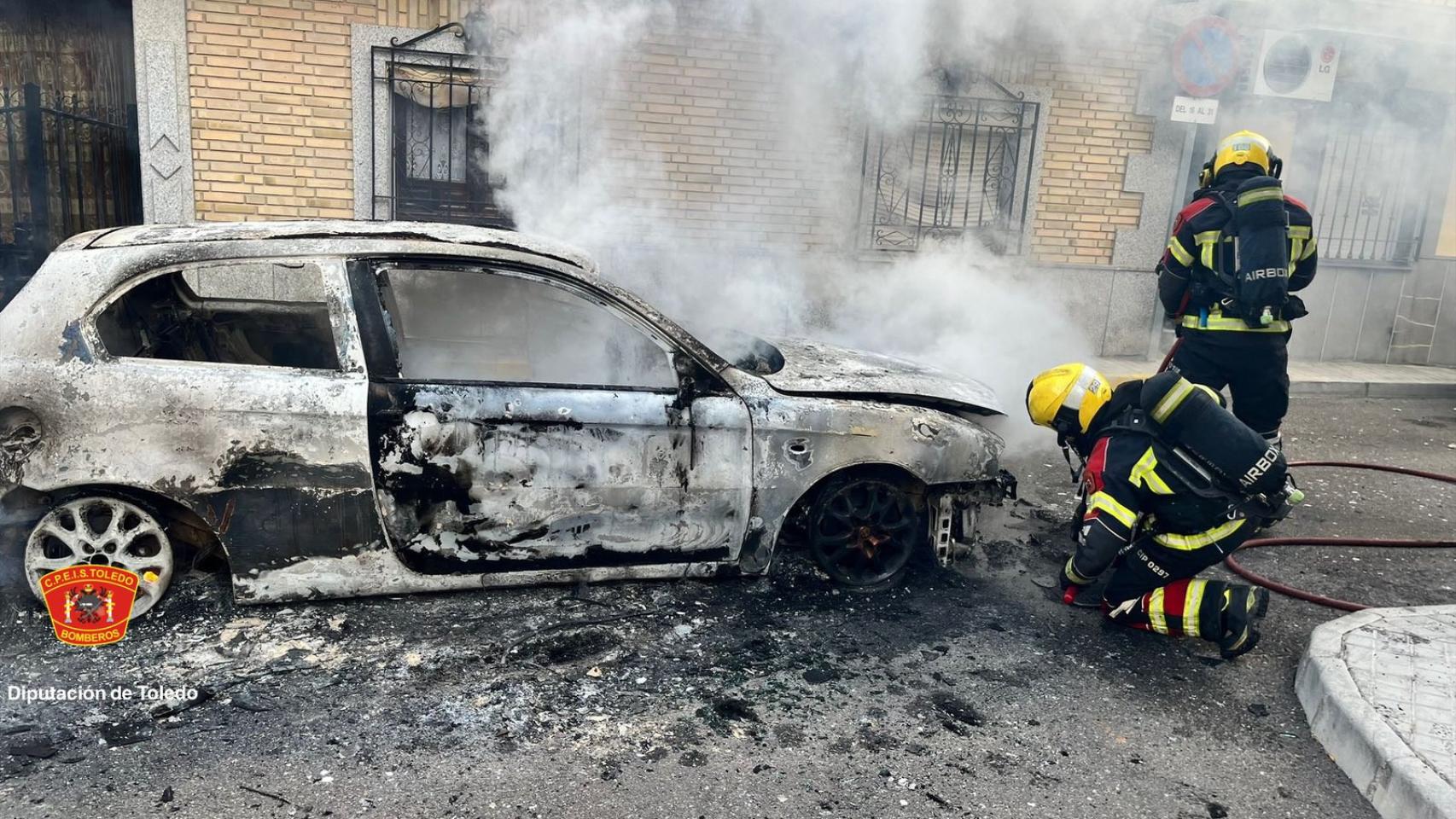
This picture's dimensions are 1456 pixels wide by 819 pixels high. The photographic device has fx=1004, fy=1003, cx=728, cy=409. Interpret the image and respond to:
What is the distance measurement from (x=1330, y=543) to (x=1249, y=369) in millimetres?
1019

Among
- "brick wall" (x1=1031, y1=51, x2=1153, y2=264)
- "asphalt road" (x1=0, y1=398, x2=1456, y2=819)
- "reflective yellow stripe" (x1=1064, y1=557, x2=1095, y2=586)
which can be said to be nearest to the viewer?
"asphalt road" (x1=0, y1=398, x2=1456, y2=819)

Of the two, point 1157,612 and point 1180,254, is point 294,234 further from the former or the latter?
point 1180,254

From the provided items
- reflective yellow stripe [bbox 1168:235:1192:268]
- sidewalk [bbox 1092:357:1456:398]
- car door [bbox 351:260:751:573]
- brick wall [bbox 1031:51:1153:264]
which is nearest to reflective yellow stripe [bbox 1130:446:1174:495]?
car door [bbox 351:260:751:573]

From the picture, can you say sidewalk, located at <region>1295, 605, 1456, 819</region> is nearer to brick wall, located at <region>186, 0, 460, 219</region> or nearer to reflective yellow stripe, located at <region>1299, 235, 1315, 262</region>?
reflective yellow stripe, located at <region>1299, 235, 1315, 262</region>

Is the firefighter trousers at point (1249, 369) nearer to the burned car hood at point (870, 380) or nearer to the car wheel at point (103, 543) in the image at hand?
the burned car hood at point (870, 380)

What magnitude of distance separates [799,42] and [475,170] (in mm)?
2949

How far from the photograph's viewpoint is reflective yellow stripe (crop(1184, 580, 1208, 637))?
400cm

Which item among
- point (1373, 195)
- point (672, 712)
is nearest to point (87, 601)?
point (672, 712)

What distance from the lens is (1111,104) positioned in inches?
370

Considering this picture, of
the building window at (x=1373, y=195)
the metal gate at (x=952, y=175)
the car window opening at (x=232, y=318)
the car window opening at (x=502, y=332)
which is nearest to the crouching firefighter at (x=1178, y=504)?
the car window opening at (x=502, y=332)

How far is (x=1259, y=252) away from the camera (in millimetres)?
4996

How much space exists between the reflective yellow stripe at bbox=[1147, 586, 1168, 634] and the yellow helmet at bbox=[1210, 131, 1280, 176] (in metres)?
2.48

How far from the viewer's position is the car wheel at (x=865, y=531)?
426 centimetres

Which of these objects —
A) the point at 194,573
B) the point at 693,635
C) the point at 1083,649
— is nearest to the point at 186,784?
the point at 194,573
